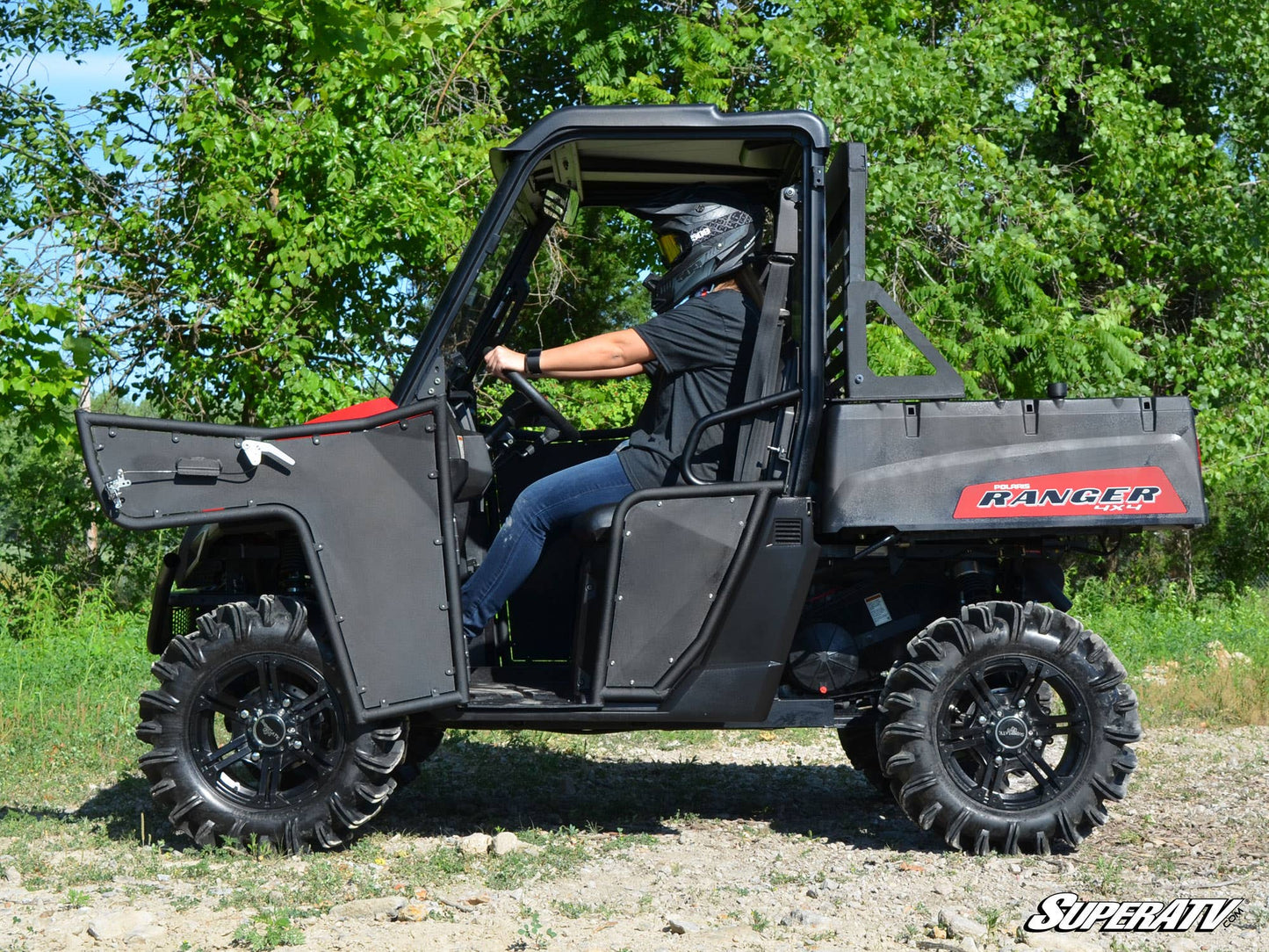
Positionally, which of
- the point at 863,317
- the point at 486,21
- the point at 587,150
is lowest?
the point at 863,317

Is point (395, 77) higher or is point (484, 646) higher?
point (395, 77)

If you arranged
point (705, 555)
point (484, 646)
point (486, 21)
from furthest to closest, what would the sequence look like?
point (486, 21), point (484, 646), point (705, 555)

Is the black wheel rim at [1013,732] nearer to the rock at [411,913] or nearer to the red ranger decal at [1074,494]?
the red ranger decal at [1074,494]

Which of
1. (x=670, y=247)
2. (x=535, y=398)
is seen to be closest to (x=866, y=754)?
(x=535, y=398)

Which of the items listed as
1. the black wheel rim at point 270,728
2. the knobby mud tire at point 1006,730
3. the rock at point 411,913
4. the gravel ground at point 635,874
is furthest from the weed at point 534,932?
the knobby mud tire at point 1006,730

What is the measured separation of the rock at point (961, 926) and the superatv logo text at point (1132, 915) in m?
0.14

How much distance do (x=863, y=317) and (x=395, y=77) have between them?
557 cm

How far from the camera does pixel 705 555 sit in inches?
170

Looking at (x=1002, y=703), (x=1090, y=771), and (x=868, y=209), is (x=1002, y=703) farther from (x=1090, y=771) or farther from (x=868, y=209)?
(x=868, y=209)

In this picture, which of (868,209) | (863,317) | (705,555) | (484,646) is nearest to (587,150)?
(863,317)

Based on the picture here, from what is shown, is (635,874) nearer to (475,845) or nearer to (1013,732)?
(475,845)

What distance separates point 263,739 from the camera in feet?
14.5

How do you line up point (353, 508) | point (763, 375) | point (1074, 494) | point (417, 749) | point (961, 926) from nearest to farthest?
point (961, 926) < point (353, 508) < point (1074, 494) < point (763, 375) < point (417, 749)

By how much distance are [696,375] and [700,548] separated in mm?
601
